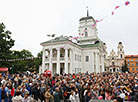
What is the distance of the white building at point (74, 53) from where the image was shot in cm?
3209

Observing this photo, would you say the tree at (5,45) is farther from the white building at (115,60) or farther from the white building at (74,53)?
the white building at (115,60)

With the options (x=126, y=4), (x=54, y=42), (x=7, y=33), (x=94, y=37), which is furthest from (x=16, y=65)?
(x=126, y=4)

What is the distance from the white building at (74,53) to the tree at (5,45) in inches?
337

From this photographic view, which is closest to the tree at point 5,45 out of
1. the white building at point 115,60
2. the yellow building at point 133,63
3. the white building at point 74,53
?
the white building at point 74,53

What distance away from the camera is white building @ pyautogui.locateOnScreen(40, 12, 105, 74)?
32.1 m

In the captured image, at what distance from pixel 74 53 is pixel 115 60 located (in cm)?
5167

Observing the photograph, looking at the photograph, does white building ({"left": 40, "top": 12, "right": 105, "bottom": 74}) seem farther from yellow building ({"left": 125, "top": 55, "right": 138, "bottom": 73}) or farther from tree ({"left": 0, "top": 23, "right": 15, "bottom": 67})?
yellow building ({"left": 125, "top": 55, "right": 138, "bottom": 73})

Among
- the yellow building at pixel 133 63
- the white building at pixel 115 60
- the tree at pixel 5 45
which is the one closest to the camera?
the tree at pixel 5 45

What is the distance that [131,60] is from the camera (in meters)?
72.9

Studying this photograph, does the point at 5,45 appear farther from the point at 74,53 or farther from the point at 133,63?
the point at 133,63

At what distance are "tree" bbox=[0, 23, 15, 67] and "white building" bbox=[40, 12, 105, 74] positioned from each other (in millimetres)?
8555

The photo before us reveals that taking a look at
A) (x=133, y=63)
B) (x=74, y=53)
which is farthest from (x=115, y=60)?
(x=74, y=53)

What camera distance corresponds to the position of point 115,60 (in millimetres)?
77125

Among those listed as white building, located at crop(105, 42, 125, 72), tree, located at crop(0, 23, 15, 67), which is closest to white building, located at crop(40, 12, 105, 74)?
tree, located at crop(0, 23, 15, 67)
